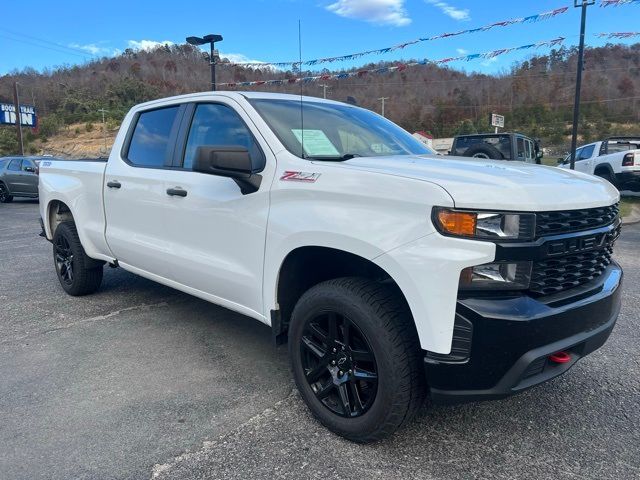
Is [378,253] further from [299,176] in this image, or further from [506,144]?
[506,144]

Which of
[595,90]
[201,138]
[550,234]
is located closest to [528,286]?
[550,234]

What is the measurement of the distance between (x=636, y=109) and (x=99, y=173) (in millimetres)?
76664

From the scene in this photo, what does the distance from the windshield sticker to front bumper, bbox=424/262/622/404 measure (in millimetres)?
1355

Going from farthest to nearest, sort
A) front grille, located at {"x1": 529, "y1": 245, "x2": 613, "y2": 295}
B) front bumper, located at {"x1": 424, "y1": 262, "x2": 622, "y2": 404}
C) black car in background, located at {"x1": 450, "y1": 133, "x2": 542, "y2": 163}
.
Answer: black car in background, located at {"x1": 450, "y1": 133, "x2": 542, "y2": 163} < front grille, located at {"x1": 529, "y1": 245, "x2": 613, "y2": 295} < front bumper, located at {"x1": 424, "y1": 262, "x2": 622, "y2": 404}

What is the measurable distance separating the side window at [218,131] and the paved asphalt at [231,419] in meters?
1.44

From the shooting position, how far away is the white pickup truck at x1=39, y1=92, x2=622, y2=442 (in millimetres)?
2203

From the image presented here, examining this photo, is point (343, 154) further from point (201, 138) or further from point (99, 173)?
point (99, 173)

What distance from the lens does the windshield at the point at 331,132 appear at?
10.4ft

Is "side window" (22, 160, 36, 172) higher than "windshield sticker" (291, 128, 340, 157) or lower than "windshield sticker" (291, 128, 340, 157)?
lower

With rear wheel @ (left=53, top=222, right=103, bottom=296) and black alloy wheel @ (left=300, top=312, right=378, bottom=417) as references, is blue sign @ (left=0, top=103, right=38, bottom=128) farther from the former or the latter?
black alloy wheel @ (left=300, top=312, right=378, bottom=417)

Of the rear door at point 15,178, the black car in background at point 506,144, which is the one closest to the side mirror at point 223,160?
the black car in background at point 506,144

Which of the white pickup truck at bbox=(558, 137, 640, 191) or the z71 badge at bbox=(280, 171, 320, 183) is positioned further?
the white pickup truck at bbox=(558, 137, 640, 191)

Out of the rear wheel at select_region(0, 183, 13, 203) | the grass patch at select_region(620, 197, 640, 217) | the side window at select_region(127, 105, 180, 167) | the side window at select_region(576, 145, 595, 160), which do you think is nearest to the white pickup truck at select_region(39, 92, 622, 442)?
the side window at select_region(127, 105, 180, 167)

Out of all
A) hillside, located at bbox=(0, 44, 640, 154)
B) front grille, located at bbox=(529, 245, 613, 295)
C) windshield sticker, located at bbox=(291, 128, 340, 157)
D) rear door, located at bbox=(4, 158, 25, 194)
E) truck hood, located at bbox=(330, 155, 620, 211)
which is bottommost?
rear door, located at bbox=(4, 158, 25, 194)
